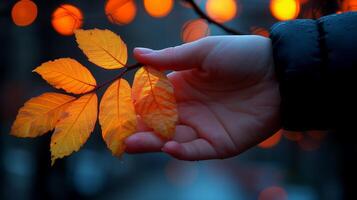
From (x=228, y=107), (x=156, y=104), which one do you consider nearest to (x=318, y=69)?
(x=228, y=107)

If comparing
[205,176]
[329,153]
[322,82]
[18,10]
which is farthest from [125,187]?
[322,82]

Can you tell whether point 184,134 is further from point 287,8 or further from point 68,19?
point 287,8

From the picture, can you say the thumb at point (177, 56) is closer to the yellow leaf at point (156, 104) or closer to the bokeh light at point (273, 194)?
the yellow leaf at point (156, 104)

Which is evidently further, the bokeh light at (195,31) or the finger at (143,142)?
the bokeh light at (195,31)

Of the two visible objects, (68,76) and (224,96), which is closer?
(68,76)

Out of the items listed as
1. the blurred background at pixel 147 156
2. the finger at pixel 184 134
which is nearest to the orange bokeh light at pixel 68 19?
the blurred background at pixel 147 156

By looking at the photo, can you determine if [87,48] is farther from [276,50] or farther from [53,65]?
[276,50]
